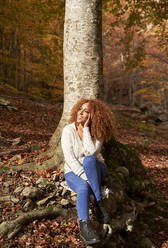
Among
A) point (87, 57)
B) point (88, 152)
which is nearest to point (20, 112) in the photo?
point (87, 57)

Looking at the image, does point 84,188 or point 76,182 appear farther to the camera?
point 76,182

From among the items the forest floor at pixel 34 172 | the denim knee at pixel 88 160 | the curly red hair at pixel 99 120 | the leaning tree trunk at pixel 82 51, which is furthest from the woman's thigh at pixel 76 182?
the leaning tree trunk at pixel 82 51

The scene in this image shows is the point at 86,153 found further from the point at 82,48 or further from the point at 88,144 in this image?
the point at 82,48

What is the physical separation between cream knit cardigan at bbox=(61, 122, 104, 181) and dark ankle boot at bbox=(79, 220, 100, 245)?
0.72 meters

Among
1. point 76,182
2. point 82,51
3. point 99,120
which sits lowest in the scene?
point 76,182

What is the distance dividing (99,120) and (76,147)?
55 centimetres

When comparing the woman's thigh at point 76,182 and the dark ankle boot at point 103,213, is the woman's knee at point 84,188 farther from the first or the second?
the dark ankle boot at point 103,213

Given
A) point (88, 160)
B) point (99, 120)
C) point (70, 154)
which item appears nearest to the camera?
point (88, 160)

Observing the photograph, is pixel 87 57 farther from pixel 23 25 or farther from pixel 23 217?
pixel 23 25

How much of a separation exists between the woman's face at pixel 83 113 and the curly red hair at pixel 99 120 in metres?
0.05

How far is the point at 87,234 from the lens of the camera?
2740 mm

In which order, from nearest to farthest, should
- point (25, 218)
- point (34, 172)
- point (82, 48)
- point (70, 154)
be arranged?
point (25, 218) < point (70, 154) < point (34, 172) < point (82, 48)

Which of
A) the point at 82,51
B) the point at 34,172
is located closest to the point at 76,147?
the point at 34,172

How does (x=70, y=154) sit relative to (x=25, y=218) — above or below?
above
